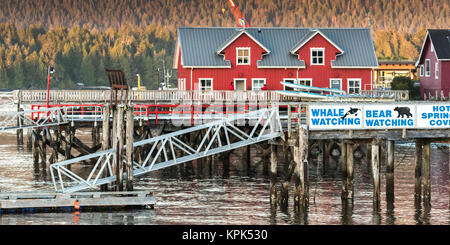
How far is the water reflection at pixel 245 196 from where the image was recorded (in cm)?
3634

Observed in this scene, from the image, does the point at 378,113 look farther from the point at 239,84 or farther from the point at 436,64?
the point at 436,64

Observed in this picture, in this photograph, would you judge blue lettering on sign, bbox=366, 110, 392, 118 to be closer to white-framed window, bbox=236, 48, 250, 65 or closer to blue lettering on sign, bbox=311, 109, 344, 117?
blue lettering on sign, bbox=311, 109, 344, 117

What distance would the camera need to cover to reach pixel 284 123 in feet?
159

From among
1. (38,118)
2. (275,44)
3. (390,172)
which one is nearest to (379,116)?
(390,172)

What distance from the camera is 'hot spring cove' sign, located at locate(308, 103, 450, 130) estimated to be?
38.1 meters

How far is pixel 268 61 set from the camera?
65312 mm

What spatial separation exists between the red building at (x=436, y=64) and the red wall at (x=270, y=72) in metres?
12.5

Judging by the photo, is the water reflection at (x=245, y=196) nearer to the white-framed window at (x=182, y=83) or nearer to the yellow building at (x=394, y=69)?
the white-framed window at (x=182, y=83)

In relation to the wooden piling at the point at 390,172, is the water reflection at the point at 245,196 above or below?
below

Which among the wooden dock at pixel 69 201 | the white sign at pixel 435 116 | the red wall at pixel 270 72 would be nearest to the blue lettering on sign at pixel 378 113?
the white sign at pixel 435 116
